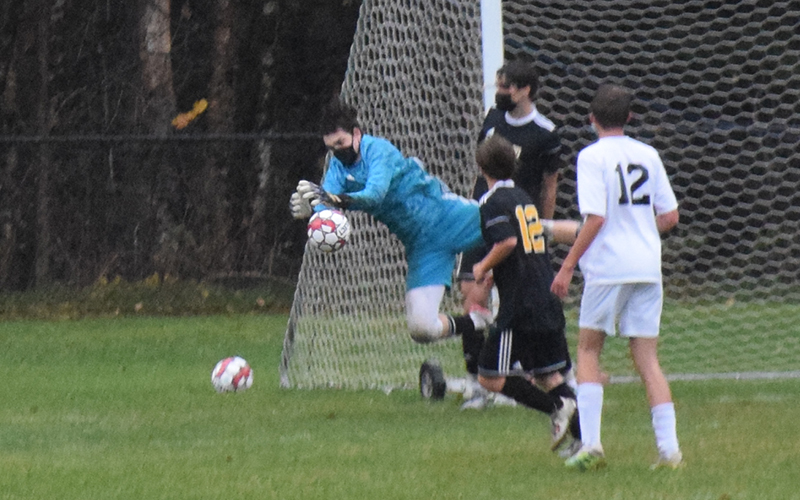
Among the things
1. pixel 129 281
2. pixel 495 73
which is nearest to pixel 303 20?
pixel 129 281

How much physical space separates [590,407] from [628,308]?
428 millimetres

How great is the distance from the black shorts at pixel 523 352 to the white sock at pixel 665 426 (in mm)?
763

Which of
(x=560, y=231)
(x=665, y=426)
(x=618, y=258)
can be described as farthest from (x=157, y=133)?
A: (x=665, y=426)

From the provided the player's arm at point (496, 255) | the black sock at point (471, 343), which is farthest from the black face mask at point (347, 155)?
the player's arm at point (496, 255)

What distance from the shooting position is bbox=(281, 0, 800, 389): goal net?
9.38m

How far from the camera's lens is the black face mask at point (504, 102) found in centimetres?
780

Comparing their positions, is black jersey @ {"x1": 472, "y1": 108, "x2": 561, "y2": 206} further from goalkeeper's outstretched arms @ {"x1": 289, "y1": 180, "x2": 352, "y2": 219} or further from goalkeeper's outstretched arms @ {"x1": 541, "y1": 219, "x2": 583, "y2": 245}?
goalkeeper's outstretched arms @ {"x1": 289, "y1": 180, "x2": 352, "y2": 219}

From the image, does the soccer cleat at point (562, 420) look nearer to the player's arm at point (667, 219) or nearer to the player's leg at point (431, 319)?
the player's arm at point (667, 219)

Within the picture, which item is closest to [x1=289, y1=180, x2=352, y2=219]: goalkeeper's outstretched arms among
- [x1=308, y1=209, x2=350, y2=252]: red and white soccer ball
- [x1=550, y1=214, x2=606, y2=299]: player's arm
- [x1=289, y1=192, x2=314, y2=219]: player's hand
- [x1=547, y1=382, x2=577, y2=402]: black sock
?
[x1=289, y1=192, x2=314, y2=219]: player's hand

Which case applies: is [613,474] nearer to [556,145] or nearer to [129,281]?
[556,145]

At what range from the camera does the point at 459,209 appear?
7953 millimetres

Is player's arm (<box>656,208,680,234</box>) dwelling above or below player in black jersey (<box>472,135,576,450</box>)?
above

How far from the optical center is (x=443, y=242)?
7.93 m

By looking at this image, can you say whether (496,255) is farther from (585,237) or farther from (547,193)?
(547,193)
